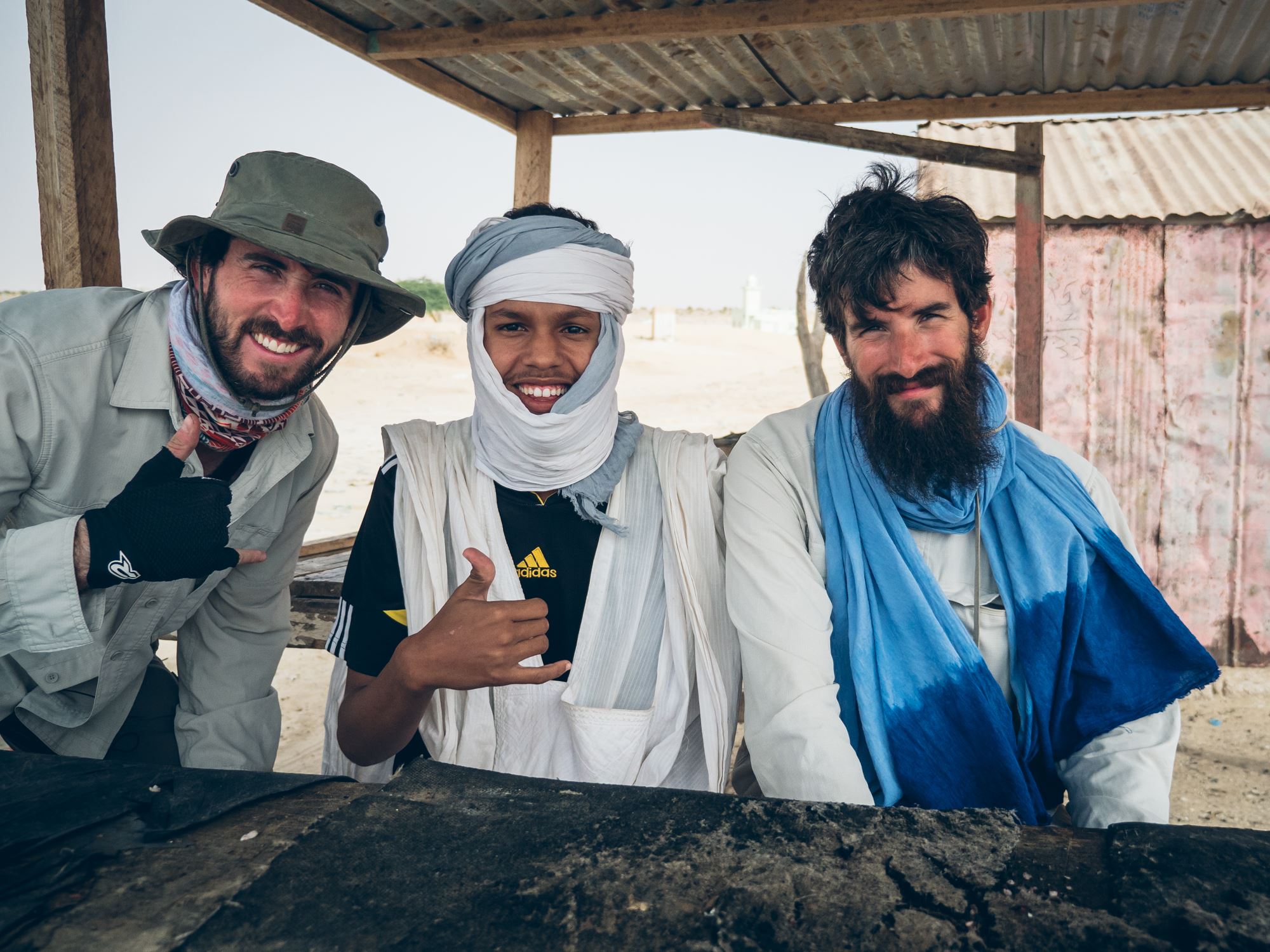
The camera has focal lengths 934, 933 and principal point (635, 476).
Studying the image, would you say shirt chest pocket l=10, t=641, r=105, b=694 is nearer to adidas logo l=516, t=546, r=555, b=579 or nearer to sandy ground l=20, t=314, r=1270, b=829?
adidas logo l=516, t=546, r=555, b=579

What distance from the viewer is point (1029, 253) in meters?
4.33

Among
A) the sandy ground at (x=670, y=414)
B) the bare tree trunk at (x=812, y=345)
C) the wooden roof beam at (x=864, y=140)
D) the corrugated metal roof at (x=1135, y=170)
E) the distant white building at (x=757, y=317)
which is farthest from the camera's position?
the distant white building at (x=757, y=317)

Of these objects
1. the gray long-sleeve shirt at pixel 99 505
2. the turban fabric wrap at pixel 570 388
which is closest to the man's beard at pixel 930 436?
the turban fabric wrap at pixel 570 388

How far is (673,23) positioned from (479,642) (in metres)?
2.82

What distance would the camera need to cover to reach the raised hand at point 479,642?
6.13 ft

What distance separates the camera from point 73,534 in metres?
1.88

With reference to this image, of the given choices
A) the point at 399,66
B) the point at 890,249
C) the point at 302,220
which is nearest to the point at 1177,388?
the point at 890,249

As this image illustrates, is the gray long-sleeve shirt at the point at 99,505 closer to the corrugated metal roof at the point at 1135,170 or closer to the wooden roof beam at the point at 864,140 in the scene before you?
the wooden roof beam at the point at 864,140

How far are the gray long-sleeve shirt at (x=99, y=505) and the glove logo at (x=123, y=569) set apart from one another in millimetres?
91

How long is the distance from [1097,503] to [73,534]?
89.8 inches

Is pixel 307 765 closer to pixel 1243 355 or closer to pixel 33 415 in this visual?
pixel 33 415

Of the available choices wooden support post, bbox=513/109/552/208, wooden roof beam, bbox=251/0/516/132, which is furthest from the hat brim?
wooden support post, bbox=513/109/552/208

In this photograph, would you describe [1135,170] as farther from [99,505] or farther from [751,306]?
[751,306]

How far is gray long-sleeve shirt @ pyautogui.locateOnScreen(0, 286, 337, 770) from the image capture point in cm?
192
